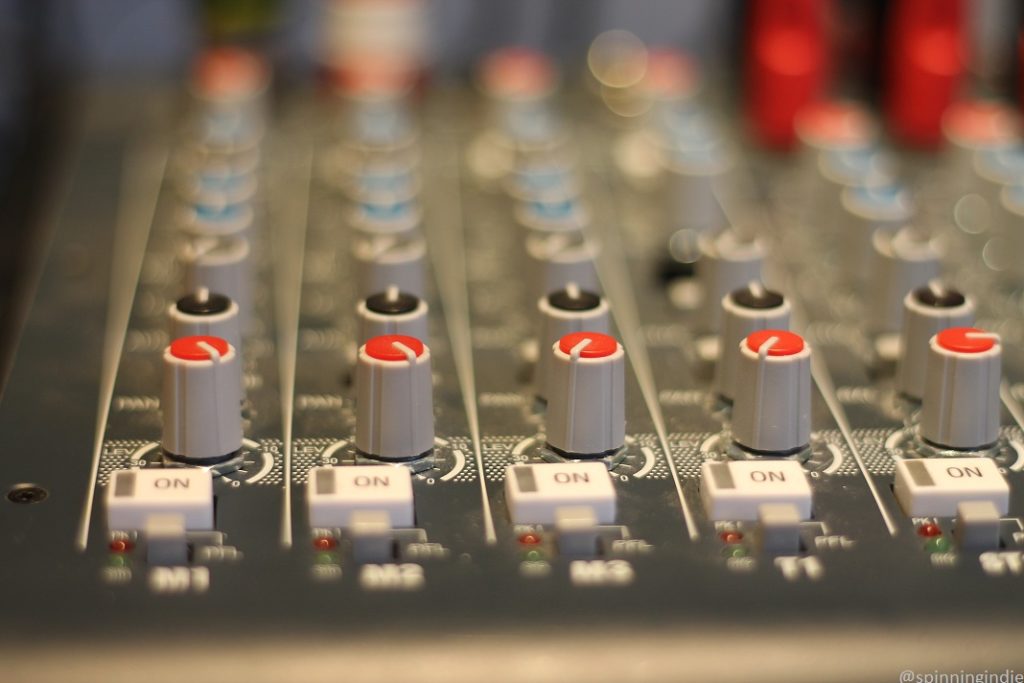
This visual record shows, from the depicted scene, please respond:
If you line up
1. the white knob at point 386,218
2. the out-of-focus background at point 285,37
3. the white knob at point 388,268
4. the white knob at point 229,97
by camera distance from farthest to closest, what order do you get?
the out-of-focus background at point 285,37
the white knob at point 229,97
the white knob at point 386,218
the white knob at point 388,268

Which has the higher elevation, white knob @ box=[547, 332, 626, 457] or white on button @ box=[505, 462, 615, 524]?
white knob @ box=[547, 332, 626, 457]

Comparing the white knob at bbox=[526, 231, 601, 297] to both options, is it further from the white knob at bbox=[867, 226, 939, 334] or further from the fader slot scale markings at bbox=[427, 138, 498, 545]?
the white knob at bbox=[867, 226, 939, 334]

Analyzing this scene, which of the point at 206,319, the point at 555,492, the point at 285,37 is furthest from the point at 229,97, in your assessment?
the point at 555,492

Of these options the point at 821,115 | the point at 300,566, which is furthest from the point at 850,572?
the point at 821,115

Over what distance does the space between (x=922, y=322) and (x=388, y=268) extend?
1.27ft

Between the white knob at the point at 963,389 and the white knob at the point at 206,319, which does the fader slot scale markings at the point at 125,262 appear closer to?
the white knob at the point at 206,319

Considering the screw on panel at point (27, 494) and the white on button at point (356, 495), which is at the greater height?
the white on button at point (356, 495)

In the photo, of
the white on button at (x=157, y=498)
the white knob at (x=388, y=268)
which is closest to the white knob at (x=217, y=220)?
the white knob at (x=388, y=268)

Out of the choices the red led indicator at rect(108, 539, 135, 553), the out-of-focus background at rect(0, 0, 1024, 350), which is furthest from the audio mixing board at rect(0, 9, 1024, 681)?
the out-of-focus background at rect(0, 0, 1024, 350)

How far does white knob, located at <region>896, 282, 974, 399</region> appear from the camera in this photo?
97cm

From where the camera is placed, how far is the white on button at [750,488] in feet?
2.71

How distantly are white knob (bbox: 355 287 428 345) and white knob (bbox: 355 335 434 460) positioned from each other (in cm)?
5

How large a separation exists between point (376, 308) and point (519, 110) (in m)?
0.64

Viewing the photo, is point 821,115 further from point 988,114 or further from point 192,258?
point 192,258
